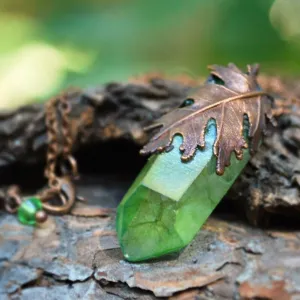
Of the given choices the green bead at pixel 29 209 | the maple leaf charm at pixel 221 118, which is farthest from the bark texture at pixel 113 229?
the maple leaf charm at pixel 221 118

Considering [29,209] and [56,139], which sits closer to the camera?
[29,209]

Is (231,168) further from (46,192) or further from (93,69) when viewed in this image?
(93,69)

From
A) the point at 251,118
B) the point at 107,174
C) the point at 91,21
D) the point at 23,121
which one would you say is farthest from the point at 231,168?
the point at 91,21

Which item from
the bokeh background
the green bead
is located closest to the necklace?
the green bead

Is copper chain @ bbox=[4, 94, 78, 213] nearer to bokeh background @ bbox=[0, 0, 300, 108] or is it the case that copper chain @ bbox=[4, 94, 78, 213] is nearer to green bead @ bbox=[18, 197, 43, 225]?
green bead @ bbox=[18, 197, 43, 225]

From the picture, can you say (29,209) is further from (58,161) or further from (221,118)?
(221,118)

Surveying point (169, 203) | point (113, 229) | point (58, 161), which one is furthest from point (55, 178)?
point (169, 203)

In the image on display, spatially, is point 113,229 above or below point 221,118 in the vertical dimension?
below
